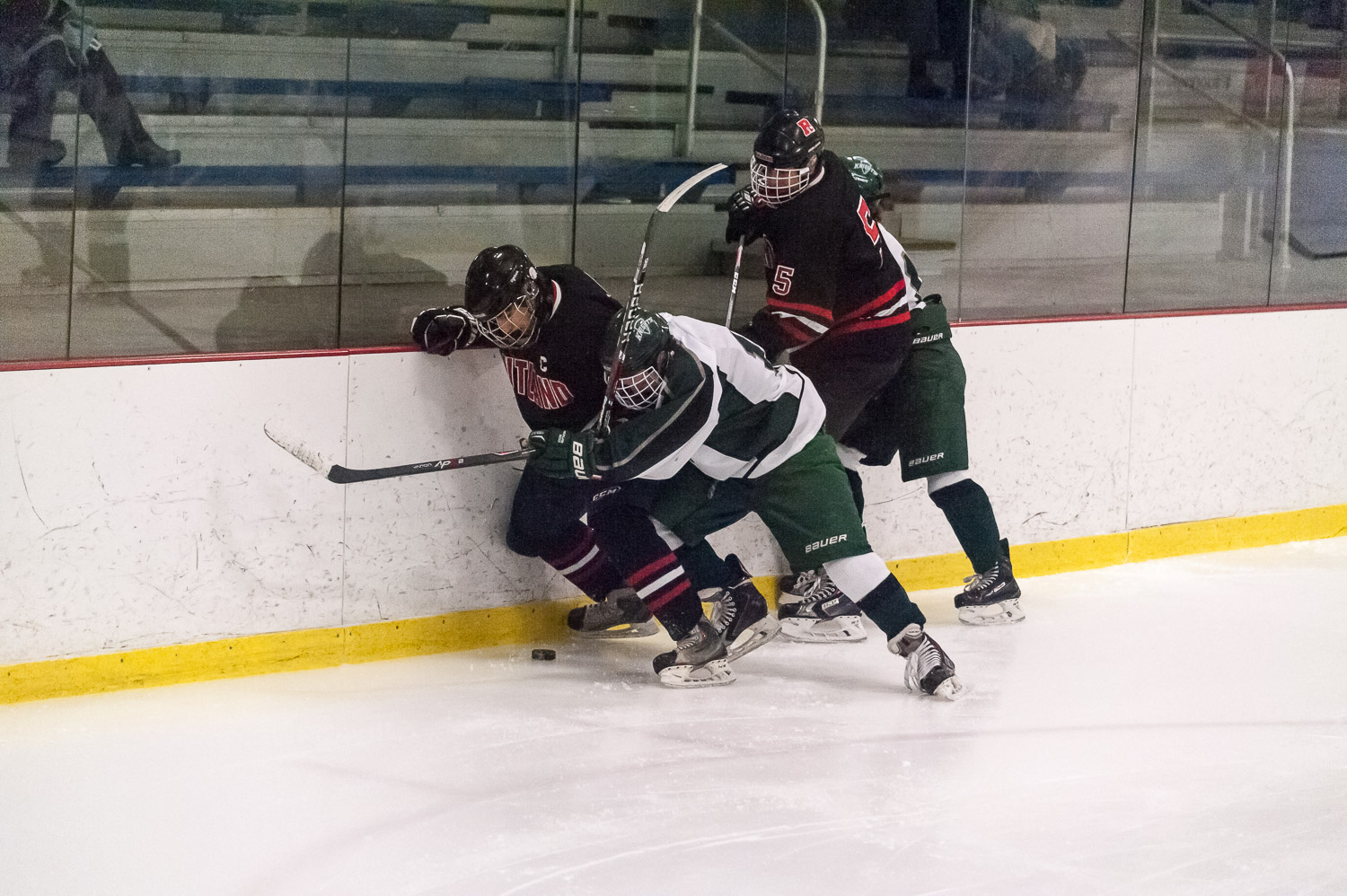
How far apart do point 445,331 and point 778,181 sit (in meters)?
0.89

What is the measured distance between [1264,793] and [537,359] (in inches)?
69.4

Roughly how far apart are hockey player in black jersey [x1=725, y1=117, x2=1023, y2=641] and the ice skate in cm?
49

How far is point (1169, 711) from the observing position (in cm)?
359

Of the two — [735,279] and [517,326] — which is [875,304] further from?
[517,326]

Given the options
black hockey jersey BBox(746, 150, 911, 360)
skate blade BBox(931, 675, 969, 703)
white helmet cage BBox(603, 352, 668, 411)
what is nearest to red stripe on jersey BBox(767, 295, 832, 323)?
black hockey jersey BBox(746, 150, 911, 360)

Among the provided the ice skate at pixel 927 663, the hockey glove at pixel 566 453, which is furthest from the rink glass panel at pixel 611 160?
the ice skate at pixel 927 663

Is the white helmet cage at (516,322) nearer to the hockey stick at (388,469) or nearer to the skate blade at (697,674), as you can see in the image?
the hockey stick at (388,469)

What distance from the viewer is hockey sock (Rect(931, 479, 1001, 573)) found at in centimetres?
423

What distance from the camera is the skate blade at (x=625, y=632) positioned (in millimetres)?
4020

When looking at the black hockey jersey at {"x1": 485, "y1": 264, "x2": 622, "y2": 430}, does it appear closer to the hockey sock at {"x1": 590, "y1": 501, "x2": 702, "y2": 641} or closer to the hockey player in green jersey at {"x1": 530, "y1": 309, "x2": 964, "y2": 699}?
the hockey player in green jersey at {"x1": 530, "y1": 309, "x2": 964, "y2": 699}

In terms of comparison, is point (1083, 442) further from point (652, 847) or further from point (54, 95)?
point (54, 95)

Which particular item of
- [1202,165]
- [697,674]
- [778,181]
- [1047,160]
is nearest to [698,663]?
[697,674]

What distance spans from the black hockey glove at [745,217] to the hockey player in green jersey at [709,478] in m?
0.56

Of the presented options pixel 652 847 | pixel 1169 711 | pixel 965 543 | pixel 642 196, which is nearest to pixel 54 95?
pixel 642 196
